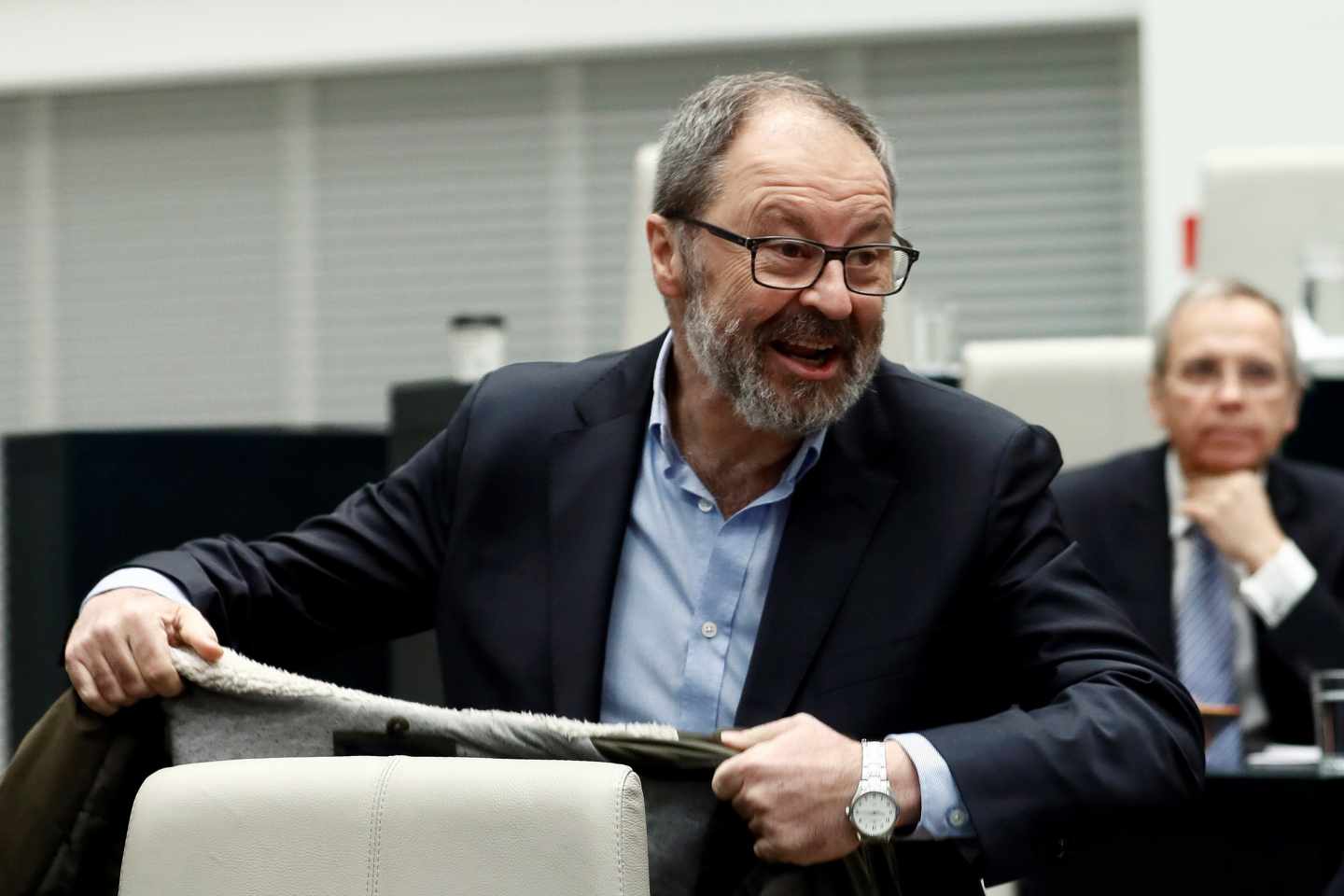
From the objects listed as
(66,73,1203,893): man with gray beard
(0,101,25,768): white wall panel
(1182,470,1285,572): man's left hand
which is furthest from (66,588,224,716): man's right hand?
(0,101,25,768): white wall panel

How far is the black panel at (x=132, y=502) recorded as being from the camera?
3.64 meters

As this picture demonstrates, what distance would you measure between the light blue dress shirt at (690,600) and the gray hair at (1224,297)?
148 centimetres

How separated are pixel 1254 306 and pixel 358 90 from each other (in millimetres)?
4153

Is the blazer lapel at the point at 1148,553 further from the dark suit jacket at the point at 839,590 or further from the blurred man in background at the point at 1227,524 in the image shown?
the dark suit jacket at the point at 839,590

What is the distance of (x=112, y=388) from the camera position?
22.9ft

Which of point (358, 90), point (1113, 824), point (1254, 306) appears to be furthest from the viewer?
Answer: point (358, 90)

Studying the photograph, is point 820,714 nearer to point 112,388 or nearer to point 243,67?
Answer: point 243,67

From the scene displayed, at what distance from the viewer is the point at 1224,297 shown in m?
3.20

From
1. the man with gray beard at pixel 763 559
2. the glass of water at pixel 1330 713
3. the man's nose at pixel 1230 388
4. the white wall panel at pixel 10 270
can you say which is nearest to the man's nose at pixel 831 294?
the man with gray beard at pixel 763 559

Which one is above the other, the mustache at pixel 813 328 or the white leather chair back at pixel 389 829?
the mustache at pixel 813 328

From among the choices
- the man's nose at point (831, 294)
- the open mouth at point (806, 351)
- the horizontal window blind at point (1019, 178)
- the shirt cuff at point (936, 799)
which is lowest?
the shirt cuff at point (936, 799)

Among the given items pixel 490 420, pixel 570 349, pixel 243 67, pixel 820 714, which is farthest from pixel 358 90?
pixel 820 714

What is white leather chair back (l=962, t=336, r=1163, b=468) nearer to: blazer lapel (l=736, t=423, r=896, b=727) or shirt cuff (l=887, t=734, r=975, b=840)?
blazer lapel (l=736, t=423, r=896, b=727)

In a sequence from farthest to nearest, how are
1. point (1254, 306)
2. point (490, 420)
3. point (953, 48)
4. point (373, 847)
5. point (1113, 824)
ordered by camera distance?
point (953, 48) < point (1254, 306) < point (490, 420) < point (1113, 824) < point (373, 847)
